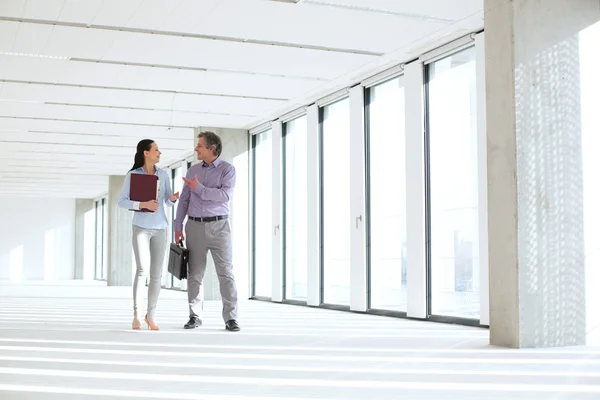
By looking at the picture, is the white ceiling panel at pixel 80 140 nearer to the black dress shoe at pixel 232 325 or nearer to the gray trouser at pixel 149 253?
the gray trouser at pixel 149 253

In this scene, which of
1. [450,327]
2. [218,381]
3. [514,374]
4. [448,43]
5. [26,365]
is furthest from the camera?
[448,43]

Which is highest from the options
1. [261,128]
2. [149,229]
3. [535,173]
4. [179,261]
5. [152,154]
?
[261,128]

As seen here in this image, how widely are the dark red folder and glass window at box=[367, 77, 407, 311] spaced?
124 inches

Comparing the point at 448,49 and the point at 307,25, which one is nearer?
the point at 307,25

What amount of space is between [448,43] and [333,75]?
60.0 inches

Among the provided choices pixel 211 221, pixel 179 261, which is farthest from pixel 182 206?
pixel 179 261

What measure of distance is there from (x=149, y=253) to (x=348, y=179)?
3826 millimetres

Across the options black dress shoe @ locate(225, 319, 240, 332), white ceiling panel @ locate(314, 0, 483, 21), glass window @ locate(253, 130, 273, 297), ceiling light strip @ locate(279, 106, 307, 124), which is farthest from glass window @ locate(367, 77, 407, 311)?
glass window @ locate(253, 130, 273, 297)

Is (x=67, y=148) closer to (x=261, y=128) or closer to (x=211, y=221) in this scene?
(x=261, y=128)

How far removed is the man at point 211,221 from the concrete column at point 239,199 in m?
5.43

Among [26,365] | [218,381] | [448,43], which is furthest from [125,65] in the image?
[218,381]

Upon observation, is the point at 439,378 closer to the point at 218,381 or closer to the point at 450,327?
the point at 218,381

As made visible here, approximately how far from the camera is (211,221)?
236 inches

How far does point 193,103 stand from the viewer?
9.78 meters
